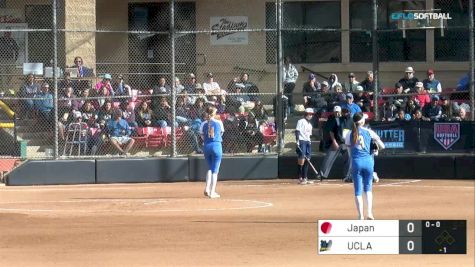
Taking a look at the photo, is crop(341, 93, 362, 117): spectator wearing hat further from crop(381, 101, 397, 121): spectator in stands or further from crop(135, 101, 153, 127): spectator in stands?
crop(135, 101, 153, 127): spectator in stands

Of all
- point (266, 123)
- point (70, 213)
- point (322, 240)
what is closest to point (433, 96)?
point (266, 123)

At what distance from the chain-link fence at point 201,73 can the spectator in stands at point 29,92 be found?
3 centimetres

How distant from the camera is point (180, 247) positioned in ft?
52.1

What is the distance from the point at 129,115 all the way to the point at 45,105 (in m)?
2.04

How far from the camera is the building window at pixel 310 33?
33031mm

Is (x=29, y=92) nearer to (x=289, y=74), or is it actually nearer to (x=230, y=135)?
(x=230, y=135)

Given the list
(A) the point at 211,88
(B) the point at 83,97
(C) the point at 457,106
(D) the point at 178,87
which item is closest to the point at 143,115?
(D) the point at 178,87

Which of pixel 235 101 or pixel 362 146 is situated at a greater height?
pixel 235 101

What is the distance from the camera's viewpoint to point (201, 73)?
31.8 m

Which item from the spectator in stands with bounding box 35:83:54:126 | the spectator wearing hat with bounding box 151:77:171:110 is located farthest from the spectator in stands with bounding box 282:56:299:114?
the spectator in stands with bounding box 35:83:54:126

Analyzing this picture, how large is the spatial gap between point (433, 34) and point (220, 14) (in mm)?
6551
